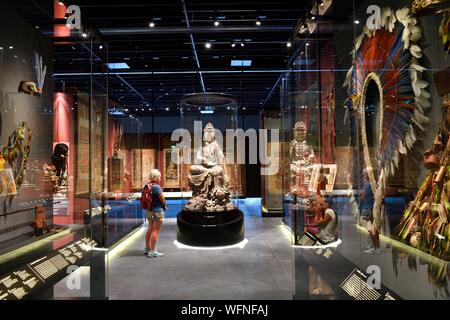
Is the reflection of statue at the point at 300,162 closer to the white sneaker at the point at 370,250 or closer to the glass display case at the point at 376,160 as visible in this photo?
the glass display case at the point at 376,160

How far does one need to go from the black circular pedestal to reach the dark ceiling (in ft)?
9.65

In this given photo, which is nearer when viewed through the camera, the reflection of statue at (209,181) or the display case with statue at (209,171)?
the display case with statue at (209,171)

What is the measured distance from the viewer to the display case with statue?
5690 mm

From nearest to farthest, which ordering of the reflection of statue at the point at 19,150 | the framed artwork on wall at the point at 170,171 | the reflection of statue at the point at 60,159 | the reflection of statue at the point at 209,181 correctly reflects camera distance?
the reflection of statue at the point at 19,150 < the reflection of statue at the point at 60,159 < the reflection of statue at the point at 209,181 < the framed artwork on wall at the point at 170,171

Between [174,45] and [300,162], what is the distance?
3.94m

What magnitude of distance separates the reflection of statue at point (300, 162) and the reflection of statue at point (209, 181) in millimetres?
1599

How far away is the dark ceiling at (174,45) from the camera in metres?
3.47

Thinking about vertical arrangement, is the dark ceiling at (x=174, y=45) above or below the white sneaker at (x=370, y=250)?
above

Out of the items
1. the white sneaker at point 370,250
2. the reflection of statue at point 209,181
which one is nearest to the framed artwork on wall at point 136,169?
the reflection of statue at point 209,181

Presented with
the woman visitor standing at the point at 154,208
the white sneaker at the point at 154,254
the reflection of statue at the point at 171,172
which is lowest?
the white sneaker at the point at 154,254

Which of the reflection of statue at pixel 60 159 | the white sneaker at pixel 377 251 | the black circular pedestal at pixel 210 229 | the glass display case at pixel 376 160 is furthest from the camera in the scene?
the black circular pedestal at pixel 210 229

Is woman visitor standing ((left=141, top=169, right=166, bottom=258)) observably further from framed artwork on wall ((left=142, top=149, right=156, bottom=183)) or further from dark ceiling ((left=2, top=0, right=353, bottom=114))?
framed artwork on wall ((left=142, top=149, right=156, bottom=183))

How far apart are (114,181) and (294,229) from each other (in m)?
4.08
